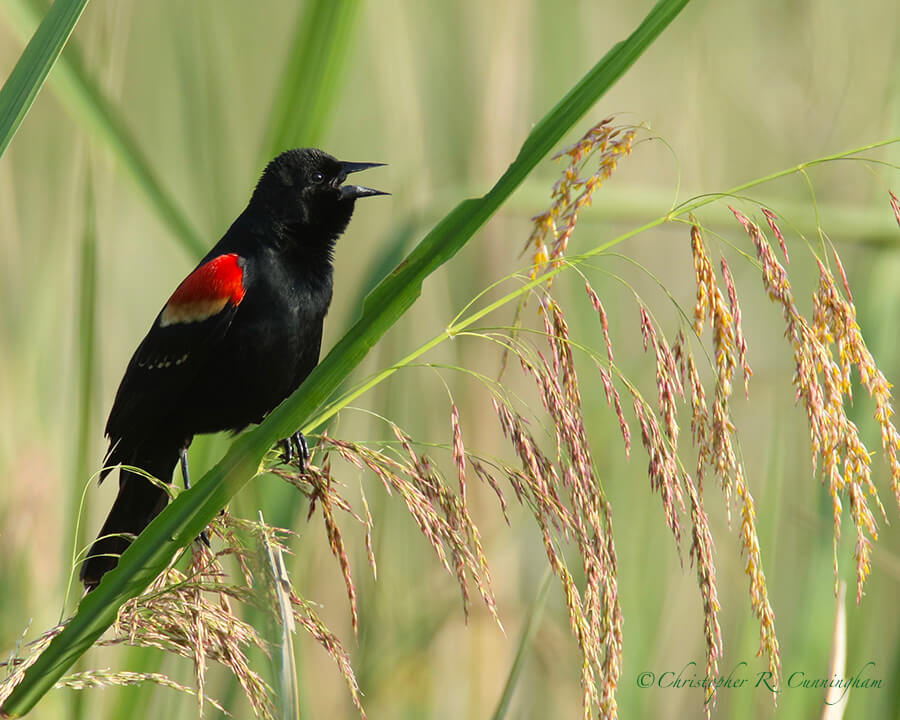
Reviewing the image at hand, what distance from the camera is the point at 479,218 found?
2.86ft

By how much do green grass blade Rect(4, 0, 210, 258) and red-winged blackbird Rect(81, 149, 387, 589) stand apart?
18.9 inches

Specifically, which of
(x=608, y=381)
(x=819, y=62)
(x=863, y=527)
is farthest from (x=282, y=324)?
(x=819, y=62)

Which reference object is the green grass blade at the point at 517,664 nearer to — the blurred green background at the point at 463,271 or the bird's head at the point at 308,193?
the blurred green background at the point at 463,271

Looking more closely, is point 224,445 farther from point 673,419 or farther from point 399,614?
point 673,419

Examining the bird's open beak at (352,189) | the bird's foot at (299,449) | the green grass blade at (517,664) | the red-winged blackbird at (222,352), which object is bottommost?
Result: the green grass blade at (517,664)

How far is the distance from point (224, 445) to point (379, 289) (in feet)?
2.59

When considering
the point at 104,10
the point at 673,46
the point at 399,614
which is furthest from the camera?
the point at 673,46

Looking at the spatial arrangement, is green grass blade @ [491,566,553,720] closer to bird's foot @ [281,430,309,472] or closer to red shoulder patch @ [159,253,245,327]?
bird's foot @ [281,430,309,472]

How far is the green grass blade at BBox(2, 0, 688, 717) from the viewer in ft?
2.81

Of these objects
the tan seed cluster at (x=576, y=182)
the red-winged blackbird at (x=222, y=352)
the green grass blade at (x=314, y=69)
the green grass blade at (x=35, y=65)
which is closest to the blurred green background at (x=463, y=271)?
the green grass blade at (x=314, y=69)

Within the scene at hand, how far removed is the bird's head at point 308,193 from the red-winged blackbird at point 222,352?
1.2 inches

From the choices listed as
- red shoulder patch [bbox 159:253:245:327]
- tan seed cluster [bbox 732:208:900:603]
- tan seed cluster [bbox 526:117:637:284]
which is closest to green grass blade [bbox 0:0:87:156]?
tan seed cluster [bbox 526:117:637:284]

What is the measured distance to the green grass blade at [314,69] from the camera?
4.16 feet

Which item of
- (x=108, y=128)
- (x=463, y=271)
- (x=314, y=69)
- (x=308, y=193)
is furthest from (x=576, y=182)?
(x=463, y=271)
